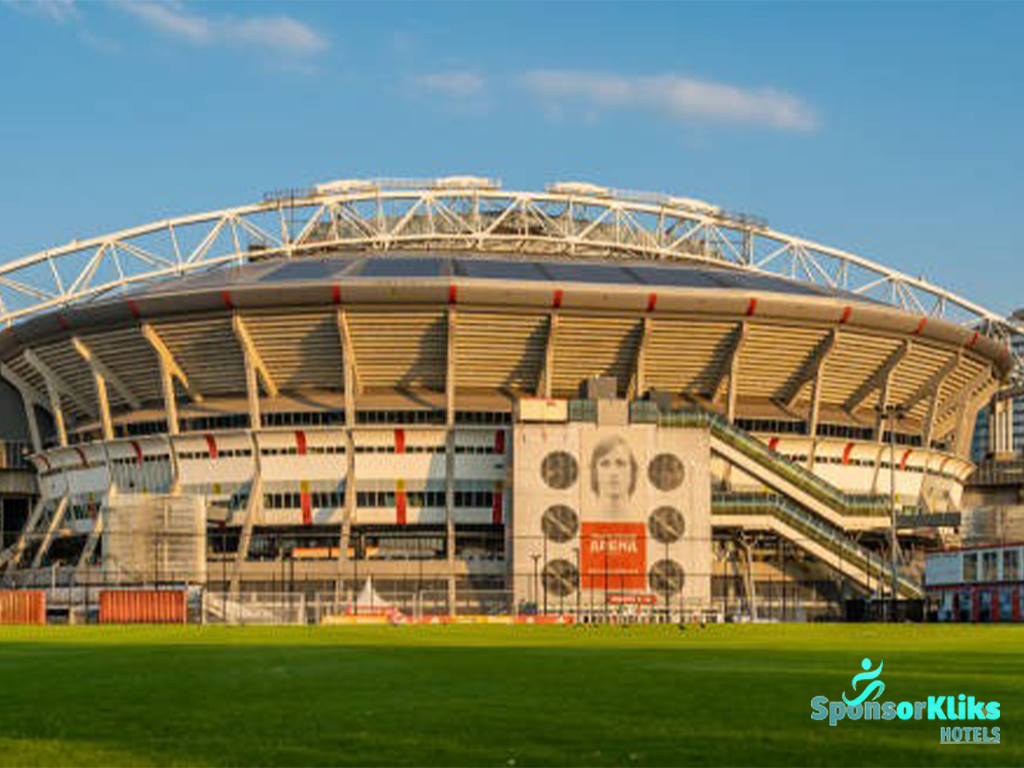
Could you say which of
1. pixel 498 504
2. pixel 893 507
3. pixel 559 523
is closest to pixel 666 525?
pixel 559 523

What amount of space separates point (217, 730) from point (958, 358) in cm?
10581

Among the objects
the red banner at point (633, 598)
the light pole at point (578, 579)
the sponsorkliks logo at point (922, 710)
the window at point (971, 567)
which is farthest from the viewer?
the light pole at point (578, 579)

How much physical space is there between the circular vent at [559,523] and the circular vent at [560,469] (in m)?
1.60

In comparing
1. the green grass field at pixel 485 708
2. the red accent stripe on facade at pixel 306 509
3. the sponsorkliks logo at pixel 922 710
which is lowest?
the green grass field at pixel 485 708

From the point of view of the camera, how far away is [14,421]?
418 feet

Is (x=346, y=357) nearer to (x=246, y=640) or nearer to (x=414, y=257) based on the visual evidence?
(x=414, y=257)

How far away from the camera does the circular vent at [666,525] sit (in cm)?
9956

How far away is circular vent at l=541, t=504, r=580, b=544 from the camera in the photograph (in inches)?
3898

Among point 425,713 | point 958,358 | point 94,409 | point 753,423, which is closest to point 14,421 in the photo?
point 94,409

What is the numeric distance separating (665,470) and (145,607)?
126 ft

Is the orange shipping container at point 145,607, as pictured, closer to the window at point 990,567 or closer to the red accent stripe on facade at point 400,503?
the red accent stripe on facade at point 400,503

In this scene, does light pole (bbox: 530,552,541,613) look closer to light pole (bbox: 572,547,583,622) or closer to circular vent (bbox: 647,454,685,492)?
light pole (bbox: 572,547,583,622)

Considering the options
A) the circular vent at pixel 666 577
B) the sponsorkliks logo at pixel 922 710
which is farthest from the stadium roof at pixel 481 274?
the sponsorkliks logo at pixel 922 710

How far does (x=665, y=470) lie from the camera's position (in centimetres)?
10094
